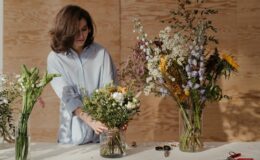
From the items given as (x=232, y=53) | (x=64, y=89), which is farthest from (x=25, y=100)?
(x=232, y=53)

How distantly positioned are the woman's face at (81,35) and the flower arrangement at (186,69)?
524 mm

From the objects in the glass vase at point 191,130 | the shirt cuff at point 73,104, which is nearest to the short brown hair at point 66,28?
the shirt cuff at point 73,104

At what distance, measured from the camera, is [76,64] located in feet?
7.28

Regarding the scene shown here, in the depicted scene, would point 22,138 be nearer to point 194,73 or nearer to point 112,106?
point 112,106

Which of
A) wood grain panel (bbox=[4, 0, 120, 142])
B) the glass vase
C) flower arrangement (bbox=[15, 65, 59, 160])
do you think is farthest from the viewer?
wood grain panel (bbox=[4, 0, 120, 142])

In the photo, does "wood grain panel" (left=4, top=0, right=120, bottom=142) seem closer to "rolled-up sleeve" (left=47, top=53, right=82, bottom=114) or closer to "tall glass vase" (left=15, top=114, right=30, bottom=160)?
"rolled-up sleeve" (left=47, top=53, right=82, bottom=114)

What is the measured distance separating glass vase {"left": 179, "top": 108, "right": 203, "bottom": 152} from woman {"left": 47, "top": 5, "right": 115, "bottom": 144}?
555mm

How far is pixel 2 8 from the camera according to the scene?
3.14 meters

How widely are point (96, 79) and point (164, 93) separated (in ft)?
1.92

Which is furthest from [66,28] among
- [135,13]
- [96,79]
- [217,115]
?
[217,115]

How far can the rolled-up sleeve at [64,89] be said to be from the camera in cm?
201

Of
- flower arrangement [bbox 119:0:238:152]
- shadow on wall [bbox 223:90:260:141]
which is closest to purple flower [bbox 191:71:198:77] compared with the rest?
flower arrangement [bbox 119:0:238:152]

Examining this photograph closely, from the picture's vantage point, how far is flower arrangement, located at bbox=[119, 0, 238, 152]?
171 centimetres

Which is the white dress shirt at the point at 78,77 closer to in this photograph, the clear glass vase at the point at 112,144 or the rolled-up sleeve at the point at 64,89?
the rolled-up sleeve at the point at 64,89
